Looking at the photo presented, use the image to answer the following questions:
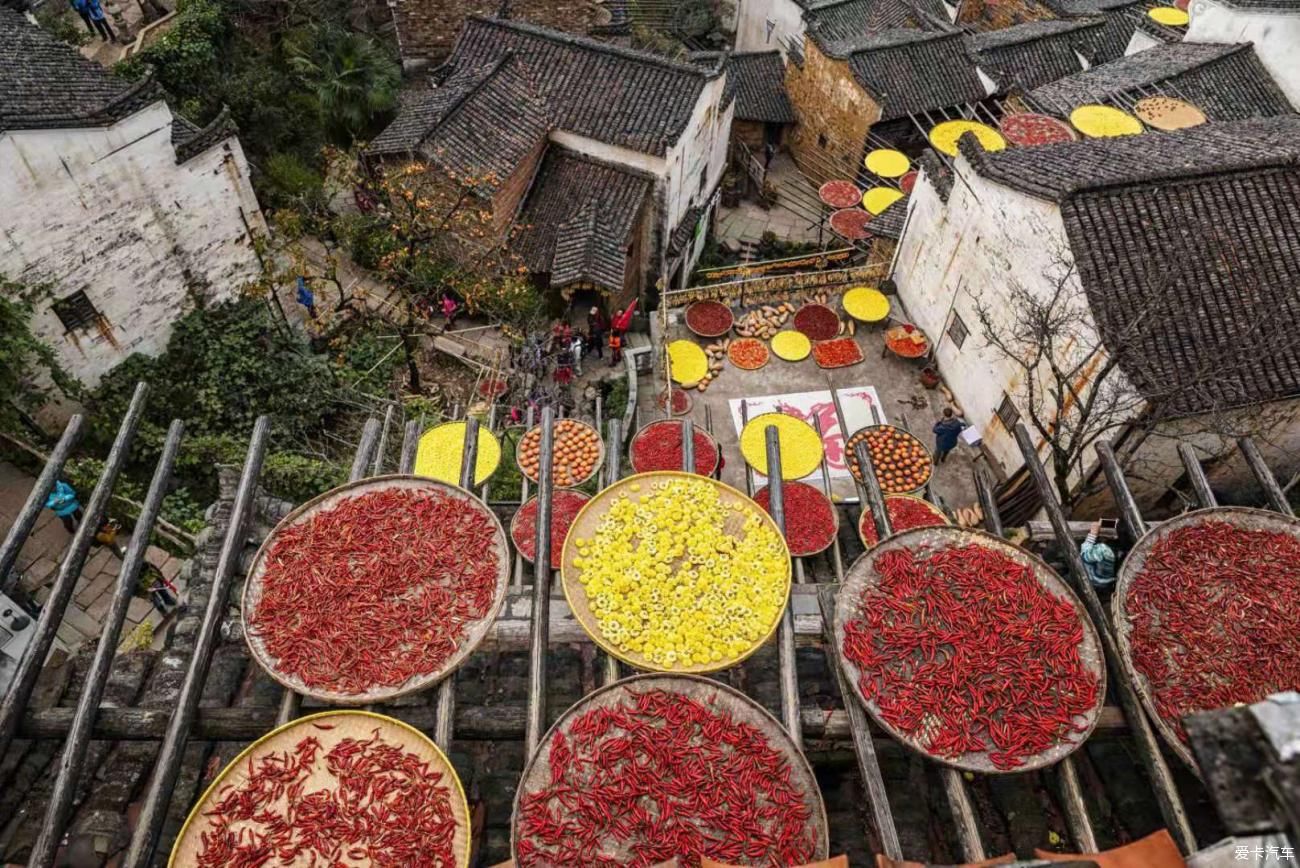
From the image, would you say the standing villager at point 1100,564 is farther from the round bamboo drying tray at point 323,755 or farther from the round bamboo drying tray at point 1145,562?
the round bamboo drying tray at point 323,755

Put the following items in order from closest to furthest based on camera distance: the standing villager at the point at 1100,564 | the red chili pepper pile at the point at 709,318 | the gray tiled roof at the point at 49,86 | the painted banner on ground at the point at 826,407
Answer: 1. the standing villager at the point at 1100,564
2. the gray tiled roof at the point at 49,86
3. the painted banner on ground at the point at 826,407
4. the red chili pepper pile at the point at 709,318

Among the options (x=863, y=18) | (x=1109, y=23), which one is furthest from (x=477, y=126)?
(x=1109, y=23)

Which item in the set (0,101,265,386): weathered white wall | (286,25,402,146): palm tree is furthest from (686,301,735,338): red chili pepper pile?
(286,25,402,146): palm tree

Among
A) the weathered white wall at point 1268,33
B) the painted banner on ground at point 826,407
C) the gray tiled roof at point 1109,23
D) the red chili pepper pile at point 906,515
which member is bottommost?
the painted banner on ground at point 826,407

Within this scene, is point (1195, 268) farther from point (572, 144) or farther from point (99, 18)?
A: point (99, 18)

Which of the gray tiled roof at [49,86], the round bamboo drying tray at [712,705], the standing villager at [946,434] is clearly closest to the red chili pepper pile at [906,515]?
the standing villager at [946,434]
